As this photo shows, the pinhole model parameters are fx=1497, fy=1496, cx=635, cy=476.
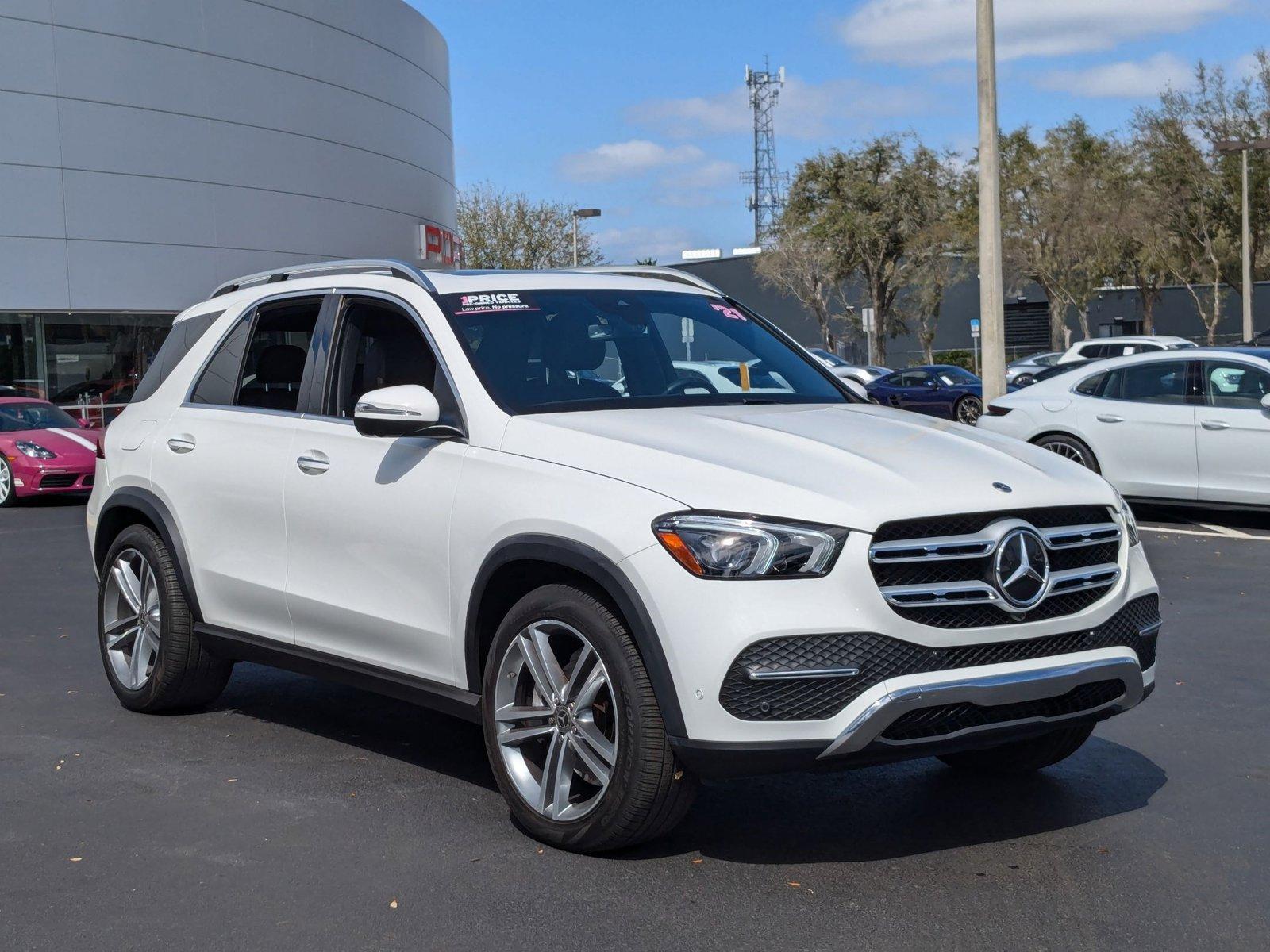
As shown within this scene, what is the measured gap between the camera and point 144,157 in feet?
118

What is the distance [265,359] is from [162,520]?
0.82m

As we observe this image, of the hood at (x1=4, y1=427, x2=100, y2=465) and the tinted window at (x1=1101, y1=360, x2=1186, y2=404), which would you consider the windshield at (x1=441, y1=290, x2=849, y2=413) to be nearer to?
the tinted window at (x1=1101, y1=360, x2=1186, y2=404)

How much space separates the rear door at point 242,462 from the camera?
576 cm

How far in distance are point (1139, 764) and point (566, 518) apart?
2461 millimetres

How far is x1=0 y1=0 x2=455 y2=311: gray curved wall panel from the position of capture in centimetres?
3406

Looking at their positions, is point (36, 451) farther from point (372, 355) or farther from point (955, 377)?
point (955, 377)

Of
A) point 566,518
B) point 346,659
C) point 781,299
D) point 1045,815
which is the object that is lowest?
point 1045,815

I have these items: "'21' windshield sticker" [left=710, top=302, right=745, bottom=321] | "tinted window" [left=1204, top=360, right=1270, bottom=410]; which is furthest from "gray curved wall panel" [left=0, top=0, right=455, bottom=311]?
"'21' windshield sticker" [left=710, top=302, right=745, bottom=321]

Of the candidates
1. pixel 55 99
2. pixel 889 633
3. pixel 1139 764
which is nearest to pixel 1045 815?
pixel 1139 764

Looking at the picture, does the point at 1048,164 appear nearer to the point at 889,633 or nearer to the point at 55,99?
the point at 55,99

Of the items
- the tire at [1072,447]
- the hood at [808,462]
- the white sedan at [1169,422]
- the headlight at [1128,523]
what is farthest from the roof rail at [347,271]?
the tire at [1072,447]

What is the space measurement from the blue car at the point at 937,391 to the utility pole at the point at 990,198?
15.3 meters

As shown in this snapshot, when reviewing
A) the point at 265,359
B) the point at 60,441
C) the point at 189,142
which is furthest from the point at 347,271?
the point at 189,142

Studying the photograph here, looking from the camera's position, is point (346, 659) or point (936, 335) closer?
point (346, 659)
